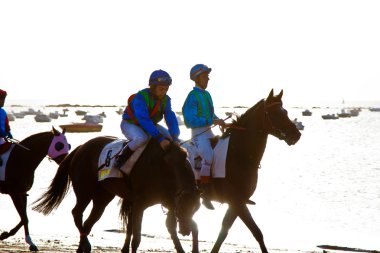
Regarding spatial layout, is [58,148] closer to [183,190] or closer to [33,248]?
[33,248]

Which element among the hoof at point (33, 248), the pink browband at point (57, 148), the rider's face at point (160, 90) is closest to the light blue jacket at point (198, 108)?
the rider's face at point (160, 90)

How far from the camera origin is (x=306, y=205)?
125 ft

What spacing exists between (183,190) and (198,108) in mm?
3982

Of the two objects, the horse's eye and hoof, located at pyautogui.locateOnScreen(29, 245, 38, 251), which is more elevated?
the horse's eye

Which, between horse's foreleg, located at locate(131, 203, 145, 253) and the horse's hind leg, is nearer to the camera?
horse's foreleg, located at locate(131, 203, 145, 253)

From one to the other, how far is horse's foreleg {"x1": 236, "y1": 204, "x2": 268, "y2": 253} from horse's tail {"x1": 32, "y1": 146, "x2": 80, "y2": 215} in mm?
3481

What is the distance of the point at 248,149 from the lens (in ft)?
42.9

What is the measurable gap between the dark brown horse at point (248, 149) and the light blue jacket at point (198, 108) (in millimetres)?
851

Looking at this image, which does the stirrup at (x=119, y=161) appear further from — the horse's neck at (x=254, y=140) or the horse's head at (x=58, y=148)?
the horse's head at (x=58, y=148)

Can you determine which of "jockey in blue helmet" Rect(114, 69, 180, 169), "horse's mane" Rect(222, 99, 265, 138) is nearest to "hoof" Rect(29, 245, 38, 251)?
"jockey in blue helmet" Rect(114, 69, 180, 169)

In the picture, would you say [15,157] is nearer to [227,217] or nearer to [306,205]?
[227,217]

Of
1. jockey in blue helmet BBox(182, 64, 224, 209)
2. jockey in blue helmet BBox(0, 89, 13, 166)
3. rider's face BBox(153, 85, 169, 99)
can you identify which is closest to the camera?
rider's face BBox(153, 85, 169, 99)

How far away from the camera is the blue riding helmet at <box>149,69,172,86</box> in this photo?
11.5 meters

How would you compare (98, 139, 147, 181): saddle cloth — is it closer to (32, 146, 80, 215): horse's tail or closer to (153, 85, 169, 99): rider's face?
(153, 85, 169, 99): rider's face
